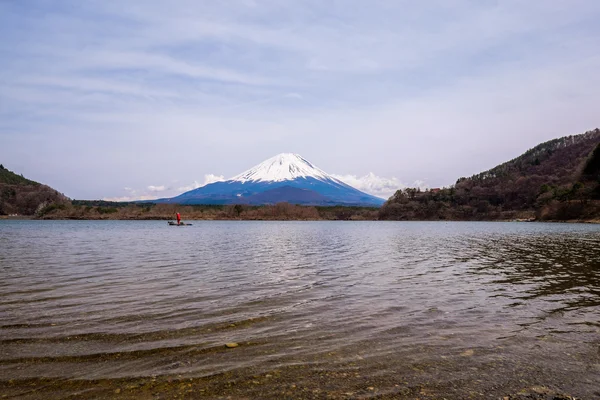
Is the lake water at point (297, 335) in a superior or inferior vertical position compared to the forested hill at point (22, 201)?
inferior

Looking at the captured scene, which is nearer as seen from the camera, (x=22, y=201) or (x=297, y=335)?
(x=297, y=335)

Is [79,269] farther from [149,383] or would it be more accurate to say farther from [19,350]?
[149,383]

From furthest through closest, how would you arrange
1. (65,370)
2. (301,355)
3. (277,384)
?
(301,355), (65,370), (277,384)

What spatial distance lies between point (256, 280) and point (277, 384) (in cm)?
1269

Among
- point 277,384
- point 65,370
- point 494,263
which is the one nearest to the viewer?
point 277,384

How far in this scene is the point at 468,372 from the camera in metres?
7.80

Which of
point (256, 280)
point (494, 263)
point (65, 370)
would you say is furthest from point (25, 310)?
point (494, 263)

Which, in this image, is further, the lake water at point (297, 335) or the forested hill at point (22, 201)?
the forested hill at point (22, 201)

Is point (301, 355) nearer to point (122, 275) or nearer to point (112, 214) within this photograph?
point (122, 275)

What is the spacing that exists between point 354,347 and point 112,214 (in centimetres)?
21397

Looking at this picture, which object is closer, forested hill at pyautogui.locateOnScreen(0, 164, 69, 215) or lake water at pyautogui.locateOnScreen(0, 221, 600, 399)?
lake water at pyautogui.locateOnScreen(0, 221, 600, 399)

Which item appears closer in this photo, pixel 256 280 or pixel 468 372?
pixel 468 372

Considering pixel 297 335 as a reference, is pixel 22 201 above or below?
above

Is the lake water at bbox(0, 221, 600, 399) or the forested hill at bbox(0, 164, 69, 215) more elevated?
the forested hill at bbox(0, 164, 69, 215)
